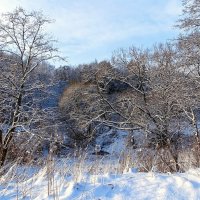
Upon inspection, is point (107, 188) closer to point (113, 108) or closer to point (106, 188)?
point (106, 188)

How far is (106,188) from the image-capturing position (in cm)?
479

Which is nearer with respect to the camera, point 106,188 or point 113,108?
point 106,188

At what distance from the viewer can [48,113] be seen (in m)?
14.1

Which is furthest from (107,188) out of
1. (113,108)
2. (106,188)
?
(113,108)

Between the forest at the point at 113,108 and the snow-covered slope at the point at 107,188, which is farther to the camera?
the forest at the point at 113,108

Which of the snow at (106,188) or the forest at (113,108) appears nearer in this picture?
the snow at (106,188)

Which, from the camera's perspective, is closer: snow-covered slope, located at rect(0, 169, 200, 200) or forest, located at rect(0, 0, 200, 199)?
snow-covered slope, located at rect(0, 169, 200, 200)

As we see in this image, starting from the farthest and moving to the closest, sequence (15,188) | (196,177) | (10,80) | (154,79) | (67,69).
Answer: (67,69) → (154,79) → (10,80) → (196,177) → (15,188)

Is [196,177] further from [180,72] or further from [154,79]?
[154,79]

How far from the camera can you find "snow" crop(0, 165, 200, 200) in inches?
179

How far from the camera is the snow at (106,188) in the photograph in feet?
14.9

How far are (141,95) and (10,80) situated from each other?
9911mm

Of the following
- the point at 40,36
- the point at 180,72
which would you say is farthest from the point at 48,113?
the point at 180,72

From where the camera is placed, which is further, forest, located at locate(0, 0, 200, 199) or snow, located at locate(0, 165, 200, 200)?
forest, located at locate(0, 0, 200, 199)
